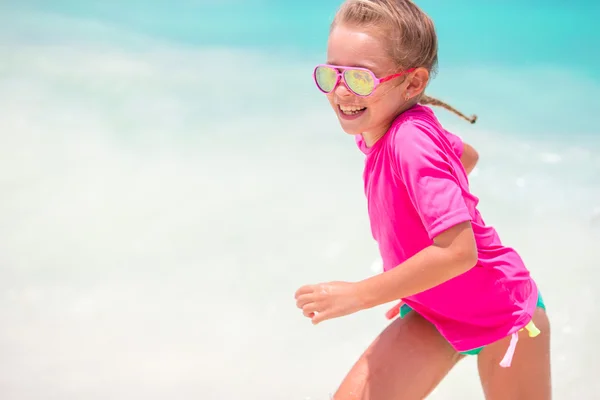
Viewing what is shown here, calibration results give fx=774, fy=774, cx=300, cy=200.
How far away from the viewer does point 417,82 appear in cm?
166

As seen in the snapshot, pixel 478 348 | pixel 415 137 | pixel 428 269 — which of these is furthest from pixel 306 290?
pixel 478 348

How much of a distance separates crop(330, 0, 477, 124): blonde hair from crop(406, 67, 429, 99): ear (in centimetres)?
2

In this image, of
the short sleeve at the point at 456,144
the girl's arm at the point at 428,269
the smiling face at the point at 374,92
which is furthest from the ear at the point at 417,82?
the girl's arm at the point at 428,269

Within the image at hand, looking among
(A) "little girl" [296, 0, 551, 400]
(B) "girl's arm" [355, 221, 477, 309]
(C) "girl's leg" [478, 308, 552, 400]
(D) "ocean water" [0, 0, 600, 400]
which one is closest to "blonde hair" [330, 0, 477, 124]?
(A) "little girl" [296, 0, 551, 400]

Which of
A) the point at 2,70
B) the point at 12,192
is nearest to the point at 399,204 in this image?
the point at 12,192

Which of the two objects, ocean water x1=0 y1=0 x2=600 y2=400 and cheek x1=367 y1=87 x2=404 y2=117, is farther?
ocean water x1=0 y1=0 x2=600 y2=400

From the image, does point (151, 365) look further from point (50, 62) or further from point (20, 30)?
point (20, 30)

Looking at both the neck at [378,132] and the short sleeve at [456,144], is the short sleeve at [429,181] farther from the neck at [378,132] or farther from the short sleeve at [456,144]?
the short sleeve at [456,144]

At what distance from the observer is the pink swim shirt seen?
60.2 inches

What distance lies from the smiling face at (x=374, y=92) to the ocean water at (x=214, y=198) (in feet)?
4.94

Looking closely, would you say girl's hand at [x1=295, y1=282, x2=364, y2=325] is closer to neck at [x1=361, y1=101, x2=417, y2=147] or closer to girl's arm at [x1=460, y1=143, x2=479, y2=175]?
neck at [x1=361, y1=101, x2=417, y2=147]

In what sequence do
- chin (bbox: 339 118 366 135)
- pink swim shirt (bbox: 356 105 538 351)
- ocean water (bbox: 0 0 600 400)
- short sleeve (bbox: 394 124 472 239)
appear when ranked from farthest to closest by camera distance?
ocean water (bbox: 0 0 600 400), chin (bbox: 339 118 366 135), pink swim shirt (bbox: 356 105 538 351), short sleeve (bbox: 394 124 472 239)

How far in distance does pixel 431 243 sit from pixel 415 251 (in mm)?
39

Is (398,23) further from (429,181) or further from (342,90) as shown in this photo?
(429,181)
